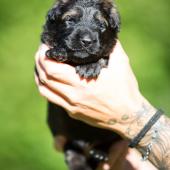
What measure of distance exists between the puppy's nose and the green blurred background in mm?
3411

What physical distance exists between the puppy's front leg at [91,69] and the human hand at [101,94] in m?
0.03

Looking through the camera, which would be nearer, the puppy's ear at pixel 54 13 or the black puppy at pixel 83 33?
the black puppy at pixel 83 33

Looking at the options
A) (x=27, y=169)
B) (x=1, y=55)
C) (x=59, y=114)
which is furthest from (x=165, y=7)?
(x=59, y=114)

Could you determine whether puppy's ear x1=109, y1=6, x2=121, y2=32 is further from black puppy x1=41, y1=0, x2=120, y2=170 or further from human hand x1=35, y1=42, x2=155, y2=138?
human hand x1=35, y1=42, x2=155, y2=138

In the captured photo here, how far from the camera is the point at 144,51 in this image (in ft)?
26.7

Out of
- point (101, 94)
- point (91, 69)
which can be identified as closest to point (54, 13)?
point (91, 69)

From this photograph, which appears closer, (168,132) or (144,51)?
(168,132)

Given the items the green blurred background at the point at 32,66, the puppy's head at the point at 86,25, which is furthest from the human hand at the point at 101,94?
the green blurred background at the point at 32,66

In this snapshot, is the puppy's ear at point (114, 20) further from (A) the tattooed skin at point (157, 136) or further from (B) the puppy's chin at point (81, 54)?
(A) the tattooed skin at point (157, 136)

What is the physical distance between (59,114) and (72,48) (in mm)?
696

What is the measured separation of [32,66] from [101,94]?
4.03 m

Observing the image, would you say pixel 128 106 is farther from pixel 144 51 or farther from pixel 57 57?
pixel 144 51

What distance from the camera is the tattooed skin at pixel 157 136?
394cm

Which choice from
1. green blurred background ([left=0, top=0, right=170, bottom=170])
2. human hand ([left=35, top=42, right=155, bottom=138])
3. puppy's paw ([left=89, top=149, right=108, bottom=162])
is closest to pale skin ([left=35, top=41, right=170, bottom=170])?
human hand ([left=35, top=42, right=155, bottom=138])
